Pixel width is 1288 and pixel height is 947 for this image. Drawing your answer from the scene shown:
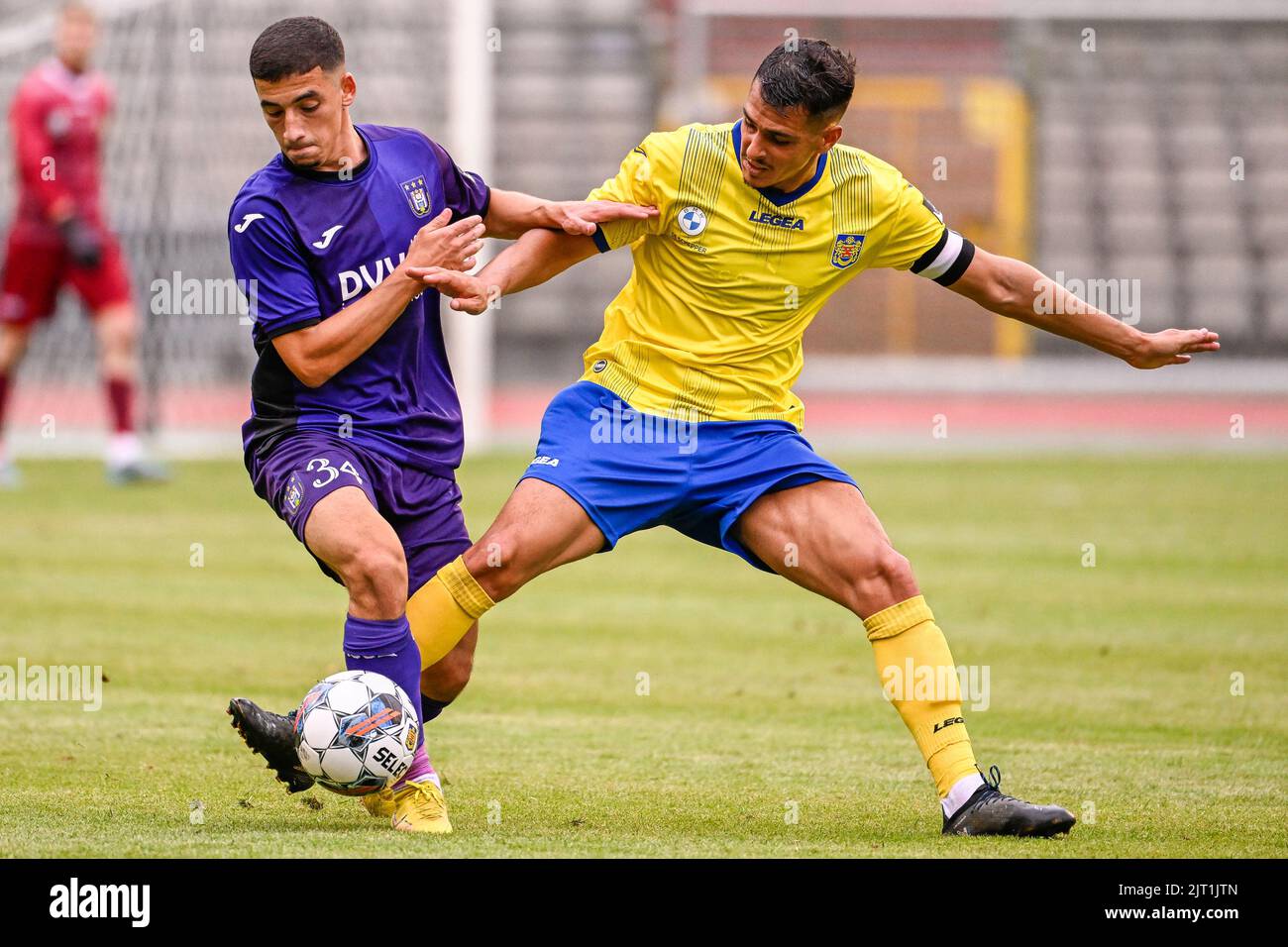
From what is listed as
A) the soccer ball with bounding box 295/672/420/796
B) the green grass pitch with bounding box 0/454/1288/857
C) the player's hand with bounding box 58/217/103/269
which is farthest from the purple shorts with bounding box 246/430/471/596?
the player's hand with bounding box 58/217/103/269

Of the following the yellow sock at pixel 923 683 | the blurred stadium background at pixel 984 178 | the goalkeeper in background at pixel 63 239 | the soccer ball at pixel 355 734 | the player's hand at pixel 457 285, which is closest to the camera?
the soccer ball at pixel 355 734

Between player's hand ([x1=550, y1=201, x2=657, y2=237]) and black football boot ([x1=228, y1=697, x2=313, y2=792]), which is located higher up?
player's hand ([x1=550, y1=201, x2=657, y2=237])

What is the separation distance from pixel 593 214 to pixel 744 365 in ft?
2.14

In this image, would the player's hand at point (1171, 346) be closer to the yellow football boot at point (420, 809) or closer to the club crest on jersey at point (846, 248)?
the club crest on jersey at point (846, 248)

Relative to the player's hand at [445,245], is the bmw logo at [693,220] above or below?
above

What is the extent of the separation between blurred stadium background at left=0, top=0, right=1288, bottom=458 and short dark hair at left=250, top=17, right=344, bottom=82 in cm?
1259

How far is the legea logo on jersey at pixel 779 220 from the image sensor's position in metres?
5.46

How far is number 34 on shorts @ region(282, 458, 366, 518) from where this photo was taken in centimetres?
502

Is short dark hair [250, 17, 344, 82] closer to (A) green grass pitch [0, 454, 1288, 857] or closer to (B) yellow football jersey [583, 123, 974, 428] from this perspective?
(B) yellow football jersey [583, 123, 974, 428]

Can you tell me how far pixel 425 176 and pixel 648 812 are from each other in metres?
Result: 2.00

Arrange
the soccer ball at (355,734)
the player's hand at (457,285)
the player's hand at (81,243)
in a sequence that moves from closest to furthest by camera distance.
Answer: the soccer ball at (355,734) < the player's hand at (457,285) < the player's hand at (81,243)

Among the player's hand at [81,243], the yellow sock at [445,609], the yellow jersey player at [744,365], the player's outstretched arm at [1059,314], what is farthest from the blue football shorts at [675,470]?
the player's hand at [81,243]

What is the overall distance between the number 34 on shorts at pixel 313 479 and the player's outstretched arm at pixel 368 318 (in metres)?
0.25

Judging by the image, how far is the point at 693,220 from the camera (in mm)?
5484
